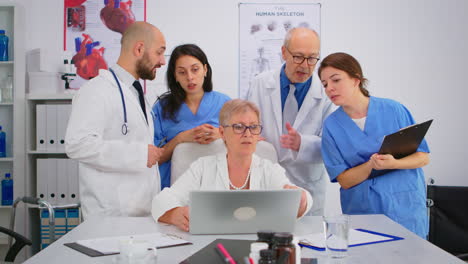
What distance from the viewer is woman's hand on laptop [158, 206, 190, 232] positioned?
5.54ft

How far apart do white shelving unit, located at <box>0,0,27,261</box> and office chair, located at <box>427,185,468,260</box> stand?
3.30 m

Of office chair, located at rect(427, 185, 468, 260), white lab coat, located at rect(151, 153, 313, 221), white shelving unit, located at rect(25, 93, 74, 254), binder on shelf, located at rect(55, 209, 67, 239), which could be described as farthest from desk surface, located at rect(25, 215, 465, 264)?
white shelving unit, located at rect(25, 93, 74, 254)

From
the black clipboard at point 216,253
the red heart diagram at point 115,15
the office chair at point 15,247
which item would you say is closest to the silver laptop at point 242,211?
the black clipboard at point 216,253

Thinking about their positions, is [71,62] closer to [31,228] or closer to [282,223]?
[31,228]

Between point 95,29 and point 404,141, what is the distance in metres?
3.14

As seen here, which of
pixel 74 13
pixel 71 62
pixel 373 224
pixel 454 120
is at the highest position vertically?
pixel 74 13

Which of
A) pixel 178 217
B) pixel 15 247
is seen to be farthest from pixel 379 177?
pixel 15 247

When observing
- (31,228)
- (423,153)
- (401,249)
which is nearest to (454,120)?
(423,153)

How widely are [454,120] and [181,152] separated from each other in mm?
2910

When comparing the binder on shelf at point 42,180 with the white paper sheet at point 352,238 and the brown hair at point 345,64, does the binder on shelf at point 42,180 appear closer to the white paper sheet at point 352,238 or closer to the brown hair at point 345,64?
the brown hair at point 345,64

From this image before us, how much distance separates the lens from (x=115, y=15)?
4246 mm

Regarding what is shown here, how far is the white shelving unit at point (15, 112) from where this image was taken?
12.7ft

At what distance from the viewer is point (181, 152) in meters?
2.29

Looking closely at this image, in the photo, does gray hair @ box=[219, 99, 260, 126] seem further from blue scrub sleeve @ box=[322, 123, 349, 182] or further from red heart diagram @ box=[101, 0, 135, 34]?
red heart diagram @ box=[101, 0, 135, 34]
